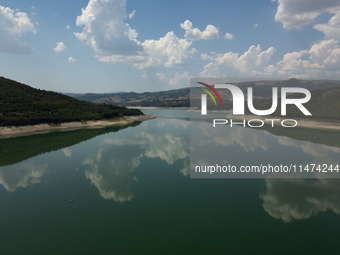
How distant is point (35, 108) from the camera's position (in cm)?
5838

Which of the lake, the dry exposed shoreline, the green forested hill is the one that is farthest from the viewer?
the green forested hill

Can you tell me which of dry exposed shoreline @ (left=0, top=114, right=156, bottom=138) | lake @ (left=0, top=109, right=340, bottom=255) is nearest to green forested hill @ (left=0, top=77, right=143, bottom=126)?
dry exposed shoreline @ (left=0, top=114, right=156, bottom=138)

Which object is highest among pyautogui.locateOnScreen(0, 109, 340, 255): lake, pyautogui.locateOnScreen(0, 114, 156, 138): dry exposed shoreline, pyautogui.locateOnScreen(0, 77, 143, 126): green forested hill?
pyautogui.locateOnScreen(0, 77, 143, 126): green forested hill

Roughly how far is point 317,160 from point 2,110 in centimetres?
7483

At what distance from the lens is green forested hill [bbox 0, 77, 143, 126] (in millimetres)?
50822

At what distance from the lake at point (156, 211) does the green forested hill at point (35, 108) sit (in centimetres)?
3269

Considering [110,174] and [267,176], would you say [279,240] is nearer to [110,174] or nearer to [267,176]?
[267,176]

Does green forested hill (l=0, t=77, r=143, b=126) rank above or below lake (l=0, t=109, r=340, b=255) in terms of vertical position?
above

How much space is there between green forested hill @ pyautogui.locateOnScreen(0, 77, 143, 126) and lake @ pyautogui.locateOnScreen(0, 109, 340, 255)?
32.7m

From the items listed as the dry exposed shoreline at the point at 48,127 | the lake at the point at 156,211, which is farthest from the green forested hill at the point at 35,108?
the lake at the point at 156,211

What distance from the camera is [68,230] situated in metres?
11.6

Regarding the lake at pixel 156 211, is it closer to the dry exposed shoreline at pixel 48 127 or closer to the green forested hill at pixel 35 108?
the dry exposed shoreline at pixel 48 127

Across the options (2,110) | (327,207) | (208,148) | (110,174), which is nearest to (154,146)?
(208,148)

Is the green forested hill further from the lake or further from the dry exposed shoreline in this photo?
the lake
